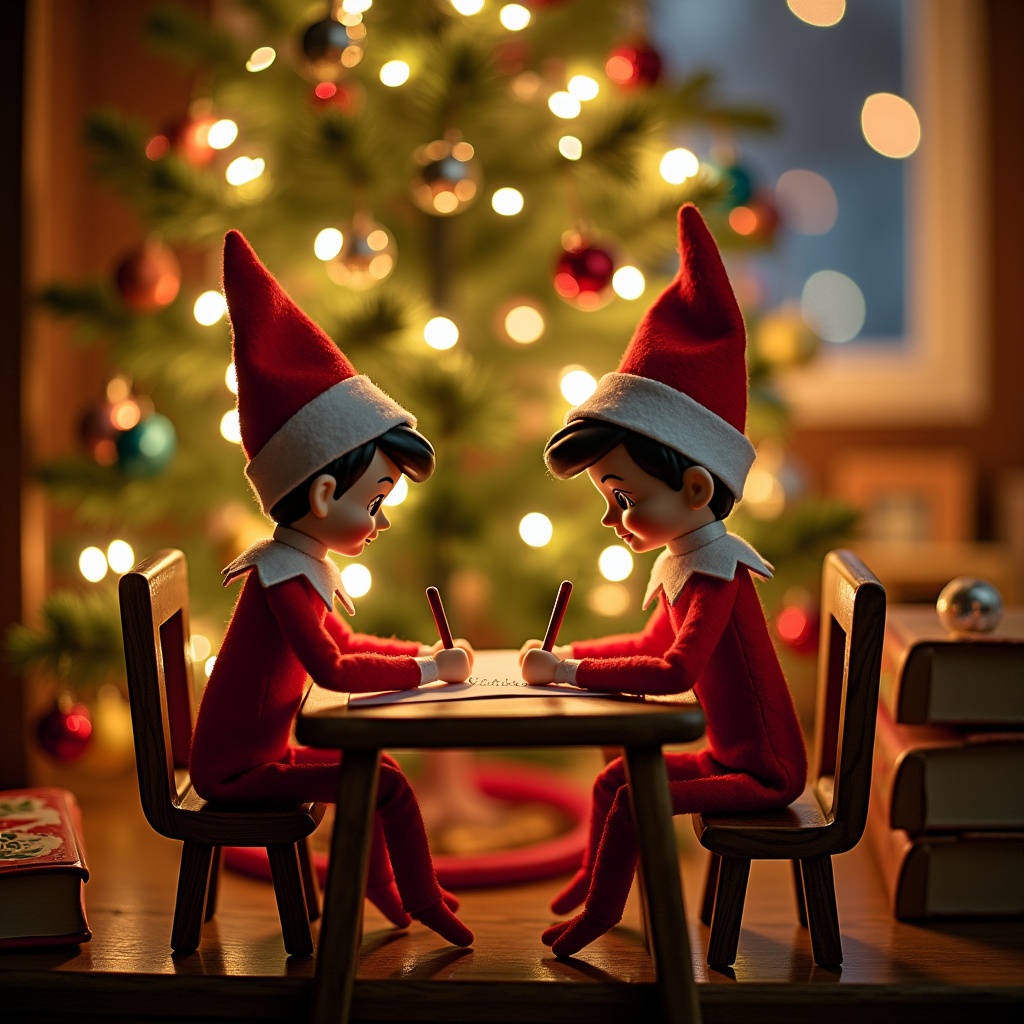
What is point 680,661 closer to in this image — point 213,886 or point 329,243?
point 213,886

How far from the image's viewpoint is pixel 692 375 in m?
0.95

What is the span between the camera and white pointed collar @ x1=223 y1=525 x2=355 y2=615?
0.93m

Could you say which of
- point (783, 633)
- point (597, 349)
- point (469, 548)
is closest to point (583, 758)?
point (783, 633)

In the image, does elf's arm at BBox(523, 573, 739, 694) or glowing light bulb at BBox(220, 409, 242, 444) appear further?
glowing light bulb at BBox(220, 409, 242, 444)

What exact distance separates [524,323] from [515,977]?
2.80 feet

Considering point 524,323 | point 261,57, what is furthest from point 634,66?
point 261,57

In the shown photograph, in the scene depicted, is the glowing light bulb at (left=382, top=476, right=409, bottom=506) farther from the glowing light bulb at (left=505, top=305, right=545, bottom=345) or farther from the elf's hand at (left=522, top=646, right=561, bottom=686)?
the elf's hand at (left=522, top=646, right=561, bottom=686)

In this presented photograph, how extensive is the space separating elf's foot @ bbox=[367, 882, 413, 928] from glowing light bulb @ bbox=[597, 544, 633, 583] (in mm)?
513

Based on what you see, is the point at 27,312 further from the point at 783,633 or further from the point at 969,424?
the point at 969,424

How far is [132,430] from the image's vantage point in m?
1.37

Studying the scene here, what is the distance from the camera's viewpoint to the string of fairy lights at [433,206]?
50.5 inches

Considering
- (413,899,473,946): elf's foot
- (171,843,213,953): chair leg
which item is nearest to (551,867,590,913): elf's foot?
(413,899,473,946): elf's foot

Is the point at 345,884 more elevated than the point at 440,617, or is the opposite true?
the point at 440,617

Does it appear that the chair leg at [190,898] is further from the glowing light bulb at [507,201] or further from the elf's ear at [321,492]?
the glowing light bulb at [507,201]
